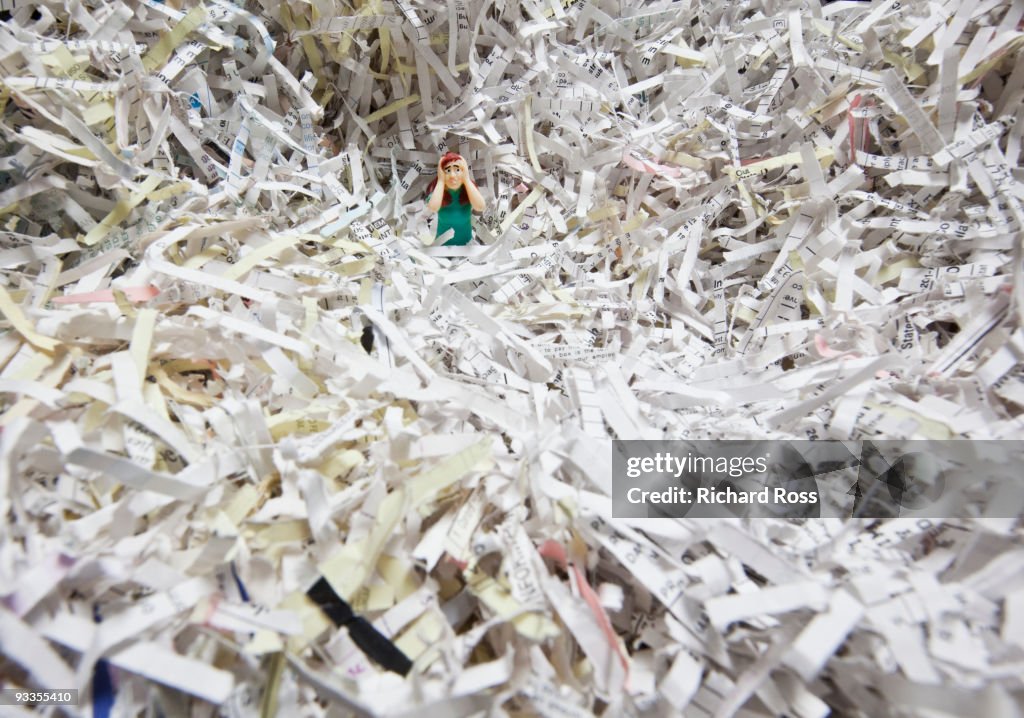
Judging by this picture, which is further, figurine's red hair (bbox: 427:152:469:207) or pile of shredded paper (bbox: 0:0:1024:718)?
figurine's red hair (bbox: 427:152:469:207)

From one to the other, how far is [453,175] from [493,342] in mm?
285

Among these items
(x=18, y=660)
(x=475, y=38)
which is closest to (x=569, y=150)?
(x=475, y=38)

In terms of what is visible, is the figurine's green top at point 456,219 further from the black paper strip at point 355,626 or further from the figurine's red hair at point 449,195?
the black paper strip at point 355,626

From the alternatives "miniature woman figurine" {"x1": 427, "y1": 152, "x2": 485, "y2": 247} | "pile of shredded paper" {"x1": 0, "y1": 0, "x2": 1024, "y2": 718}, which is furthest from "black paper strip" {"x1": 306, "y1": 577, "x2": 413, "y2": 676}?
"miniature woman figurine" {"x1": 427, "y1": 152, "x2": 485, "y2": 247}

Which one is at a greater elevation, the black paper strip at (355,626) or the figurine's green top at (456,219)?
the figurine's green top at (456,219)

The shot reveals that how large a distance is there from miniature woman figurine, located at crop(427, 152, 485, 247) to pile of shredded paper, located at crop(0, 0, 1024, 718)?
4 cm

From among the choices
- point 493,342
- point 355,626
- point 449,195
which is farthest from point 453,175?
point 355,626

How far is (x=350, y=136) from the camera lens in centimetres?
99

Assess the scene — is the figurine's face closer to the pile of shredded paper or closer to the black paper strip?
the pile of shredded paper

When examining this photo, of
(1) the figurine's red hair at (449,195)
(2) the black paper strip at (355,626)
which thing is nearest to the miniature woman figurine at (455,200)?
(1) the figurine's red hair at (449,195)

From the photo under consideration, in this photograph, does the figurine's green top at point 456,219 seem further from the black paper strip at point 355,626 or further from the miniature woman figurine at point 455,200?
the black paper strip at point 355,626

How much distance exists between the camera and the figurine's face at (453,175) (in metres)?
0.88

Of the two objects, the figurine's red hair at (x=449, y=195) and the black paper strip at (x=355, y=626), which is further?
the figurine's red hair at (x=449, y=195)

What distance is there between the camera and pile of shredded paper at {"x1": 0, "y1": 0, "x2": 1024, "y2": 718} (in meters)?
0.46
